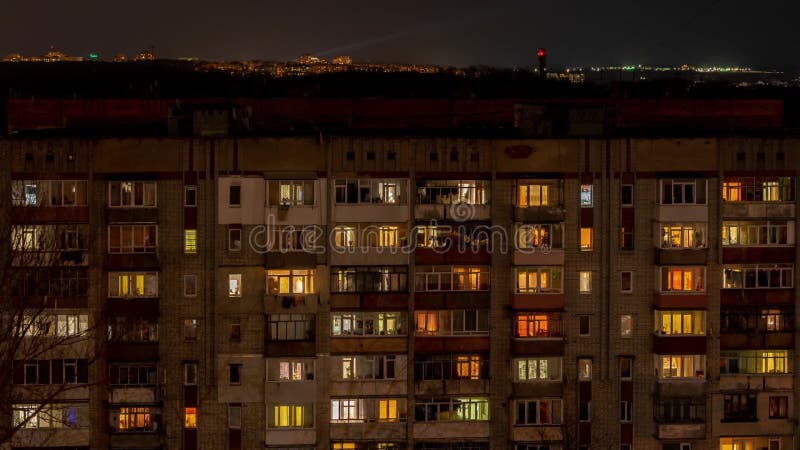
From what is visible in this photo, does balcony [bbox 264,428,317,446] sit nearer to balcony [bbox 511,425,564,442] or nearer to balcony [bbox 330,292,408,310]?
balcony [bbox 330,292,408,310]

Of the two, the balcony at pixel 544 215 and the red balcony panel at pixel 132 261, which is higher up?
the balcony at pixel 544 215

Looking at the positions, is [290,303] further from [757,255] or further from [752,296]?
[757,255]

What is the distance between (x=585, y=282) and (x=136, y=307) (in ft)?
41.7

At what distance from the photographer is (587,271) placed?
110 ft

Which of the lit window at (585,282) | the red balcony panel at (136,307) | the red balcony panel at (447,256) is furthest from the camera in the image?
the lit window at (585,282)

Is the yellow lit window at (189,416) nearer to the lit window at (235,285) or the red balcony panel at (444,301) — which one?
the lit window at (235,285)

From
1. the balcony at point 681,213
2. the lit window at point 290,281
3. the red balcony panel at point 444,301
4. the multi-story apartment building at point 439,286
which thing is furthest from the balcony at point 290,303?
the balcony at point 681,213

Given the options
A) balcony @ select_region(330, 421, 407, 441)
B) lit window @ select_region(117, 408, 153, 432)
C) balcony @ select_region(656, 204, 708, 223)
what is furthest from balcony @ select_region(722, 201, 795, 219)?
lit window @ select_region(117, 408, 153, 432)

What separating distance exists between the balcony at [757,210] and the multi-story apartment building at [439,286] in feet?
0.21

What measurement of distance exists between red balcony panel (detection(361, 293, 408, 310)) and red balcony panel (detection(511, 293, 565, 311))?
10.3 ft

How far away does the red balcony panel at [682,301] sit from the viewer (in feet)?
109

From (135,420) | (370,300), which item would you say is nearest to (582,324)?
(370,300)

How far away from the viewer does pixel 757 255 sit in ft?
110

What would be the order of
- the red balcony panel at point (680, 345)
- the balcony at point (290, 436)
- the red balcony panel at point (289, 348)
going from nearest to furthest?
1. the balcony at point (290, 436)
2. the red balcony panel at point (289, 348)
3. the red balcony panel at point (680, 345)
